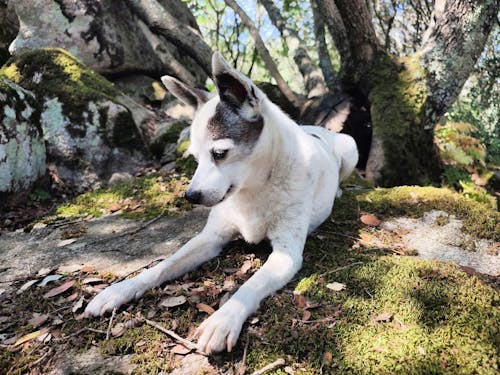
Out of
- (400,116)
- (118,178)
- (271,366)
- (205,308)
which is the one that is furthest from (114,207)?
(400,116)

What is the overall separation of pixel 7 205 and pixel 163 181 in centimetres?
191

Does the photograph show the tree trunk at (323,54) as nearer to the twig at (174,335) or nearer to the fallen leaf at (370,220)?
the fallen leaf at (370,220)

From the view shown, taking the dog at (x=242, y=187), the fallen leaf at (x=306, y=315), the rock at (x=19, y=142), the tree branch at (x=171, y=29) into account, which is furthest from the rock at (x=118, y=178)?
the fallen leaf at (x=306, y=315)

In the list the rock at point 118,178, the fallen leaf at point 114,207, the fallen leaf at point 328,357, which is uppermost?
the rock at point 118,178

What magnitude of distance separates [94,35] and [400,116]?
6802 mm

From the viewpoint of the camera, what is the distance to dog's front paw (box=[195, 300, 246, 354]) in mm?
2205

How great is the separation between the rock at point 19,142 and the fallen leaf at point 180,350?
3738mm

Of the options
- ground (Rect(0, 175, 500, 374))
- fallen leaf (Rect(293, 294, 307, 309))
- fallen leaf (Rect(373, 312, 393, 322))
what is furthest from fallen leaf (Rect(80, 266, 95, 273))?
fallen leaf (Rect(373, 312, 393, 322))

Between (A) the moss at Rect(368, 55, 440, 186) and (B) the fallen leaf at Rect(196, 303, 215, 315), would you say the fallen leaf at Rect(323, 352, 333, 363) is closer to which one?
(B) the fallen leaf at Rect(196, 303, 215, 315)

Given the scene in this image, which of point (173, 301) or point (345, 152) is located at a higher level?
point (345, 152)

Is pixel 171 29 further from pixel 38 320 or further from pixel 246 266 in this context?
pixel 38 320

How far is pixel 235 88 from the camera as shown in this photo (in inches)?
112

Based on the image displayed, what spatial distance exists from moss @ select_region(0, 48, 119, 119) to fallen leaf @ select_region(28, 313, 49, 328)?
4.31 metres

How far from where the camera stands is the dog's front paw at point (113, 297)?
8.56 feet
